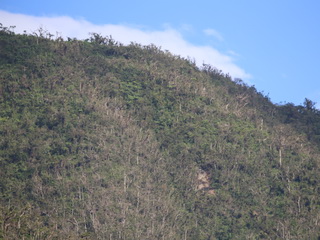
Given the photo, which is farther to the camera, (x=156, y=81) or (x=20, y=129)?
(x=156, y=81)

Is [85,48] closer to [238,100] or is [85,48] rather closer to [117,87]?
[117,87]

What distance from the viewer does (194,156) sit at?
77.9 metres

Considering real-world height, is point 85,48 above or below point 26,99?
above

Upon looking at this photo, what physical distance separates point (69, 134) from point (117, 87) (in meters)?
14.4

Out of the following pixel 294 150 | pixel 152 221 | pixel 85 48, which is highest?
pixel 85 48

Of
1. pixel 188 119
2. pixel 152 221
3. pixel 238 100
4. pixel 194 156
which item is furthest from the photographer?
pixel 238 100

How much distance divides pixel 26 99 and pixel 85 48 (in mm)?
18559

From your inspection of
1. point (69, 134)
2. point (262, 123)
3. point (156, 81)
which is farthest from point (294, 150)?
point (69, 134)

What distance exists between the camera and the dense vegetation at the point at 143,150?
220ft

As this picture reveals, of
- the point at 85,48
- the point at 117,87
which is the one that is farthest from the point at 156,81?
the point at 85,48

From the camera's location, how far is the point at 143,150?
7700 centimetres

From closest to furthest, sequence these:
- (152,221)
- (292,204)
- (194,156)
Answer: (152,221) → (292,204) → (194,156)

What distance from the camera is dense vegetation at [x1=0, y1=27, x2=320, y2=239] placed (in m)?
66.9

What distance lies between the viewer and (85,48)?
93.9 meters
